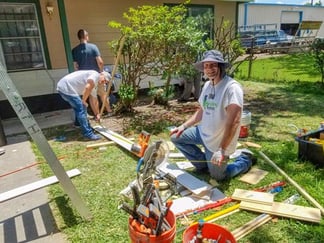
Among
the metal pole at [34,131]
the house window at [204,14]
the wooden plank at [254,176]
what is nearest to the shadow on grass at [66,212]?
the metal pole at [34,131]

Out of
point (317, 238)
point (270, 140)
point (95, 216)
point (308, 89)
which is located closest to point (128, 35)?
point (270, 140)

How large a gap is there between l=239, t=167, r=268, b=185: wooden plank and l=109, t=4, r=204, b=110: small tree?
10.6 feet

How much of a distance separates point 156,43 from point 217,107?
3.06m

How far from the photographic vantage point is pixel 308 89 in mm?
8336

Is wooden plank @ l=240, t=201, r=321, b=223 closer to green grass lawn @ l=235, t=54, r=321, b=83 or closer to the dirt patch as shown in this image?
the dirt patch

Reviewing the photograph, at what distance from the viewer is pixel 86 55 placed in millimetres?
5910

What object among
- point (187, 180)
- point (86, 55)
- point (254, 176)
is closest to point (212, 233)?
point (187, 180)

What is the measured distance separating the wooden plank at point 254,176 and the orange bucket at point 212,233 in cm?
134

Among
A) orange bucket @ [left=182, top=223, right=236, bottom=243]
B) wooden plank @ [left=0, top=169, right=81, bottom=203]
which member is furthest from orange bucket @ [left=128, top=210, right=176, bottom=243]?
wooden plank @ [left=0, top=169, right=81, bottom=203]

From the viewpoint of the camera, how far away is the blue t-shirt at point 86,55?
591 centimetres

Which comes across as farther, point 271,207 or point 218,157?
point 218,157

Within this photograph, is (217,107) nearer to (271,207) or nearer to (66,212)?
(271,207)

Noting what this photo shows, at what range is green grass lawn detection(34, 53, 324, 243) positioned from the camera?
8.11 ft

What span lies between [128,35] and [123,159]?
2713mm
